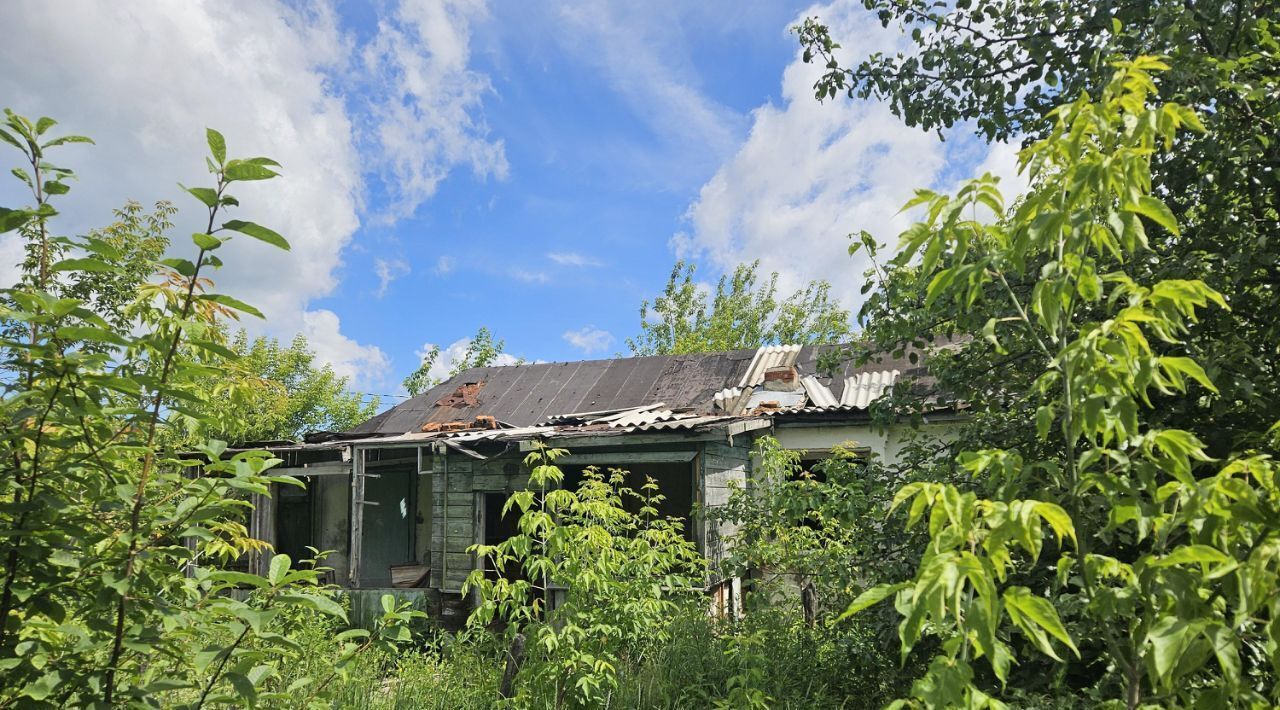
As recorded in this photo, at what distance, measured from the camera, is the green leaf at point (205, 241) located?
164 cm

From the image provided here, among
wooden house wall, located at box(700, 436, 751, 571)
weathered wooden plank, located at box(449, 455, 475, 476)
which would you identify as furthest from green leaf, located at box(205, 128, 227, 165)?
weathered wooden plank, located at box(449, 455, 475, 476)

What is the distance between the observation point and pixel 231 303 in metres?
1.70

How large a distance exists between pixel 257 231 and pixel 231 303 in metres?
0.17

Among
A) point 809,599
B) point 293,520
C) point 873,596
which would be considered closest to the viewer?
point 873,596

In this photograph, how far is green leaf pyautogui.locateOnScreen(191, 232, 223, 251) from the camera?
5.39 feet

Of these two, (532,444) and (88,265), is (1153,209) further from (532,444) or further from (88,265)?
(532,444)

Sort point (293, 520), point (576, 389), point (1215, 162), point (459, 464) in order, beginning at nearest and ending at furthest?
1. point (1215, 162)
2. point (459, 464)
3. point (576, 389)
4. point (293, 520)

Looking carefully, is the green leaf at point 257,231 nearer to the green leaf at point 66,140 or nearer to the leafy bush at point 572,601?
the green leaf at point 66,140

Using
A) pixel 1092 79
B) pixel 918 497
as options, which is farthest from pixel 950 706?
pixel 1092 79

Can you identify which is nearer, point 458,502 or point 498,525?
point 458,502

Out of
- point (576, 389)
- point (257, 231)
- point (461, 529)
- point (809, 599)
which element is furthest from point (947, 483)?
point (576, 389)

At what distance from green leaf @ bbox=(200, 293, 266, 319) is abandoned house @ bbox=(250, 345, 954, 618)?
581cm

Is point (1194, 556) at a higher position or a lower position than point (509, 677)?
higher

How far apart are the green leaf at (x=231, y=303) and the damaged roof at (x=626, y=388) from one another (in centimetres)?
942
